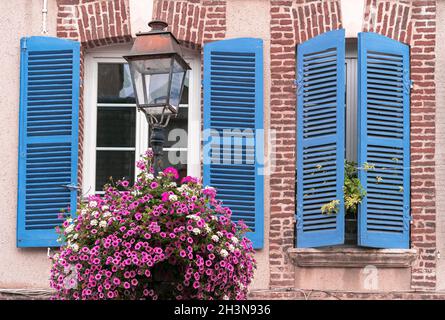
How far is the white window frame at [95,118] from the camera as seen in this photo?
38.1 ft

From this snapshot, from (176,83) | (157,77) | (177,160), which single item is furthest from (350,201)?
(157,77)

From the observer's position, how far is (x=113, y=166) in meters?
11.6

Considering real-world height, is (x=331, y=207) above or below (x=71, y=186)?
below

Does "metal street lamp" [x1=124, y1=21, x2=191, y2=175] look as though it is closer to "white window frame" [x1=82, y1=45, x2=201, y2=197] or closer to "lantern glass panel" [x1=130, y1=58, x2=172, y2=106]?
"lantern glass panel" [x1=130, y1=58, x2=172, y2=106]

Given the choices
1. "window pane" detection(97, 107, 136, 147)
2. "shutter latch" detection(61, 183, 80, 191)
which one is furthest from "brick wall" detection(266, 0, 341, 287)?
"shutter latch" detection(61, 183, 80, 191)

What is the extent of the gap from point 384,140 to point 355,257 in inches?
47.1

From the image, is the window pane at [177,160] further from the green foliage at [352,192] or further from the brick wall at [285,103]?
the green foliage at [352,192]

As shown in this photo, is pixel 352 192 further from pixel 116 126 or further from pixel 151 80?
pixel 151 80

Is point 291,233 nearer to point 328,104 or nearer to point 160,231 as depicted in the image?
point 328,104

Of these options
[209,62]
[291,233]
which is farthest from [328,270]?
[209,62]

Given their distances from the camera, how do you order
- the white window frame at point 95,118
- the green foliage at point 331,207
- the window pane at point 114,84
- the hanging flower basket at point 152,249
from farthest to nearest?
the window pane at point 114,84 → the white window frame at point 95,118 → the green foliage at point 331,207 → the hanging flower basket at point 152,249

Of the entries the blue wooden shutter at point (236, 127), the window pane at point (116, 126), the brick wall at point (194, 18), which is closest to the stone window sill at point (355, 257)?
the blue wooden shutter at point (236, 127)

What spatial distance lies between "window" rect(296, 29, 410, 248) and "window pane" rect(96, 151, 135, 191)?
5.70 ft

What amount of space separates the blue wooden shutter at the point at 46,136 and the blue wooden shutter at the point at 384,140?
9.45ft
